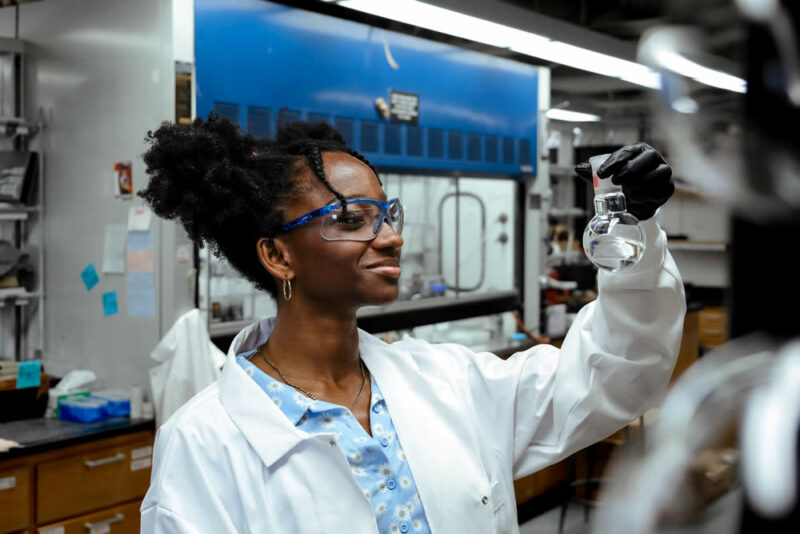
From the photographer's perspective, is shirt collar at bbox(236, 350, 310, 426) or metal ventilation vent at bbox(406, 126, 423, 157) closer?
shirt collar at bbox(236, 350, 310, 426)

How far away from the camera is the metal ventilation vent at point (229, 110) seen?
342cm

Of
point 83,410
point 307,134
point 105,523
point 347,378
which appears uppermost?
point 307,134

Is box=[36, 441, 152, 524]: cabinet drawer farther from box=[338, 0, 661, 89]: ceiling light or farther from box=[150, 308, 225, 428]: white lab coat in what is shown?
box=[338, 0, 661, 89]: ceiling light

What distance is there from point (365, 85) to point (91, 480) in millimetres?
2274

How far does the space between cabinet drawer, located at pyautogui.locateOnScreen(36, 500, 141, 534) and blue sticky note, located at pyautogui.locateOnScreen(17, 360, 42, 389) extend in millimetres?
628

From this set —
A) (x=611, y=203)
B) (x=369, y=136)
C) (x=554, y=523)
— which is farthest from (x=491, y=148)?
(x=611, y=203)

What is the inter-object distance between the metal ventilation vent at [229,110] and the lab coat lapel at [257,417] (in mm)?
2092

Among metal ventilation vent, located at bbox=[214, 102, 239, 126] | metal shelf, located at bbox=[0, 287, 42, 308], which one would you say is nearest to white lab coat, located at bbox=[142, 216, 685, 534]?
metal ventilation vent, located at bbox=[214, 102, 239, 126]

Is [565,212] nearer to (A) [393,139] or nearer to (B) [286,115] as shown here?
(A) [393,139]

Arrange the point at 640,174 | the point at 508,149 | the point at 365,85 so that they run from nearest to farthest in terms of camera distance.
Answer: the point at 640,174 → the point at 365,85 → the point at 508,149

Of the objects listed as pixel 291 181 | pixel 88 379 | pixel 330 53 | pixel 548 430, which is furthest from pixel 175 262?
pixel 548 430

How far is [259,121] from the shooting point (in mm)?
3572

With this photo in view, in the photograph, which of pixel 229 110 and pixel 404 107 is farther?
pixel 404 107

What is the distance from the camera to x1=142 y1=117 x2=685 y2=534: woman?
1392 millimetres
